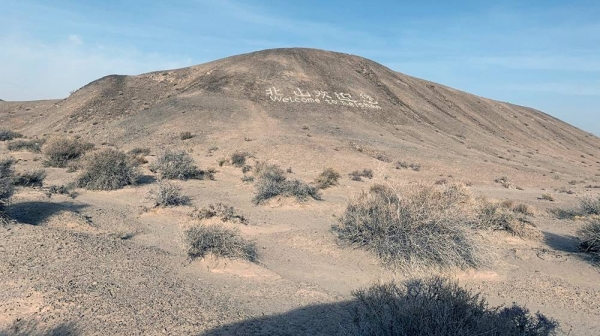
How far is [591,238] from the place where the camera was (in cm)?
1044

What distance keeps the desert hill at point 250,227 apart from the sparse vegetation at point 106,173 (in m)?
0.40

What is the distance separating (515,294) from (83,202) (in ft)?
41.7

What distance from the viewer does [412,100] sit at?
55.3 metres

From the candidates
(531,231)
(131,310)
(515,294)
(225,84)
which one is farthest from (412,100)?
(131,310)

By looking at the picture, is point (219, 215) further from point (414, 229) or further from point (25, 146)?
point (25, 146)

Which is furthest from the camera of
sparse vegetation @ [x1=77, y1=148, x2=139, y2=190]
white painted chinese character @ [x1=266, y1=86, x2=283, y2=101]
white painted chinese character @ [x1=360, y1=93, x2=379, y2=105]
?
white painted chinese character @ [x1=360, y1=93, x2=379, y2=105]

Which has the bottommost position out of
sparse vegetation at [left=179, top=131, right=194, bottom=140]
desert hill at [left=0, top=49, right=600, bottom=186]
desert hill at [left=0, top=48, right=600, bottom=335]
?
desert hill at [left=0, top=48, right=600, bottom=335]

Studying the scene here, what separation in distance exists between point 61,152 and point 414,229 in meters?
21.1

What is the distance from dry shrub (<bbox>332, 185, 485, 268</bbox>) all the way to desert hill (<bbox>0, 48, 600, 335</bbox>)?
1.12 feet

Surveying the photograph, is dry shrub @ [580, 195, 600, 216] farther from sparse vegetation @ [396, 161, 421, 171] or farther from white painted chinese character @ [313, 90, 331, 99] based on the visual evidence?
white painted chinese character @ [313, 90, 331, 99]

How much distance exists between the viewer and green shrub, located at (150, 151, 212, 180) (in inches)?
802

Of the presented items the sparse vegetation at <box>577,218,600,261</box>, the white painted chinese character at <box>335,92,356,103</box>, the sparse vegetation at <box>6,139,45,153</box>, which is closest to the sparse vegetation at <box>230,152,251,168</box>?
the sparse vegetation at <box>6,139,45,153</box>

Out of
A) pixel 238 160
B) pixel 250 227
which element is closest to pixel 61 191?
pixel 250 227

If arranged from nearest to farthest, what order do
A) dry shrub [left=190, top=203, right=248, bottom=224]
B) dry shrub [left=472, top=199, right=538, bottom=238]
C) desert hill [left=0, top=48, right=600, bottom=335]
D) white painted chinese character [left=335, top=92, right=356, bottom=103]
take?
desert hill [left=0, top=48, right=600, bottom=335] → dry shrub [left=472, top=199, right=538, bottom=238] → dry shrub [left=190, top=203, right=248, bottom=224] → white painted chinese character [left=335, top=92, right=356, bottom=103]
